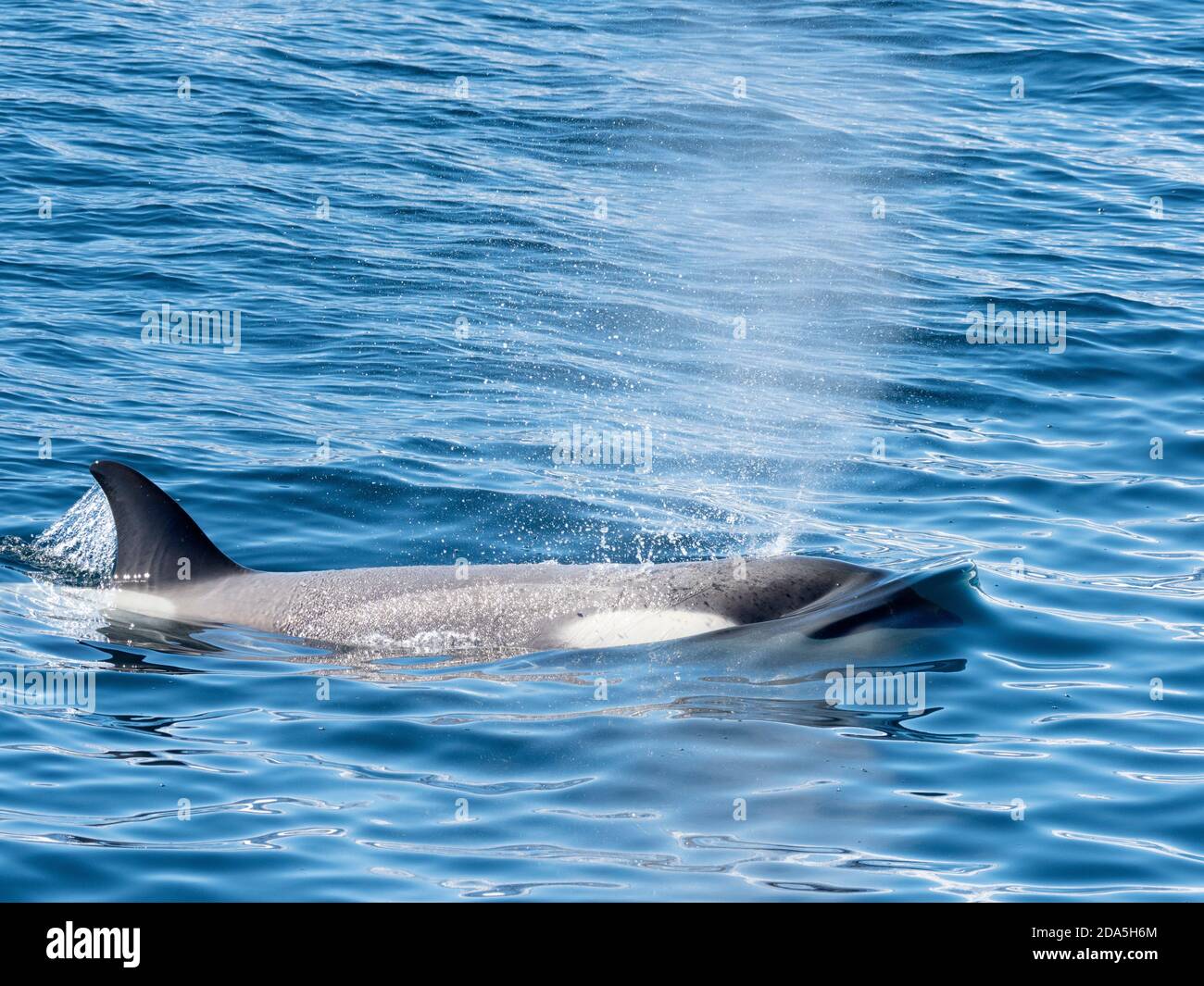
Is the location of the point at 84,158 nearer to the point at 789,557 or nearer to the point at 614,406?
the point at 614,406

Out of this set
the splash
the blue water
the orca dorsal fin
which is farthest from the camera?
the splash

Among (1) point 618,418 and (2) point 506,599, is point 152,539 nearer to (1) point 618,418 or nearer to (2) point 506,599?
(2) point 506,599

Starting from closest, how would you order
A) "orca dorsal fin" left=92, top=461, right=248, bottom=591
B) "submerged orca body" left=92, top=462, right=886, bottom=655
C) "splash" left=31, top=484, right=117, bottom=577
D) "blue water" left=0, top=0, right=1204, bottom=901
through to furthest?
"blue water" left=0, top=0, right=1204, bottom=901
"submerged orca body" left=92, top=462, right=886, bottom=655
"orca dorsal fin" left=92, top=461, right=248, bottom=591
"splash" left=31, top=484, right=117, bottom=577

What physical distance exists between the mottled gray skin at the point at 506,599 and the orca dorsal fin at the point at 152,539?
0.13 meters

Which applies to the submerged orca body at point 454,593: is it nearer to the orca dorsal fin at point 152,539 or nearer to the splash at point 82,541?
the orca dorsal fin at point 152,539

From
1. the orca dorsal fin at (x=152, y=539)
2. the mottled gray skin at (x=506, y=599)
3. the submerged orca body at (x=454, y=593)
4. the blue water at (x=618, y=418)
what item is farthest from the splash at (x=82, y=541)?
the mottled gray skin at (x=506, y=599)

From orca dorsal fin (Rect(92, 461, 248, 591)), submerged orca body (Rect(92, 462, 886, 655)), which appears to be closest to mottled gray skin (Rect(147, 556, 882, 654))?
submerged orca body (Rect(92, 462, 886, 655))

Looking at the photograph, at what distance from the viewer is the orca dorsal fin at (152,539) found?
11445 millimetres

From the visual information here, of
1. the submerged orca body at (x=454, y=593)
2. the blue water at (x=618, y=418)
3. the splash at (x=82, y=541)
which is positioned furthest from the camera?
the splash at (x=82, y=541)

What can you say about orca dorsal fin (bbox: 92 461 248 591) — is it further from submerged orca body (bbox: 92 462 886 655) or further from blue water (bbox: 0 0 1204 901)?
blue water (bbox: 0 0 1204 901)

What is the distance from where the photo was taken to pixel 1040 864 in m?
7.98

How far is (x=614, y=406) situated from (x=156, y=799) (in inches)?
384

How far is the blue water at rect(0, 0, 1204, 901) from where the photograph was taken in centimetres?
848
